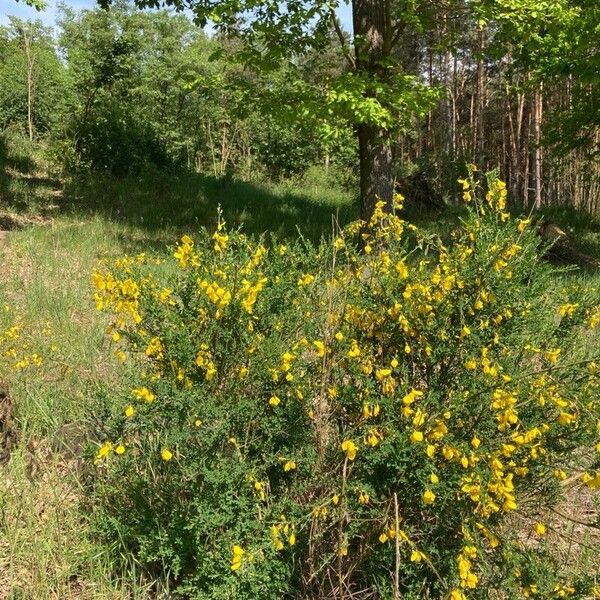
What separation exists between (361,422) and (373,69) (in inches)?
266

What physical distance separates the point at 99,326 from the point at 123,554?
274 cm

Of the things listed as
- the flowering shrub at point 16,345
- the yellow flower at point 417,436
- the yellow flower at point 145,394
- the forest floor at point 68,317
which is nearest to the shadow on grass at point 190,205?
the forest floor at point 68,317

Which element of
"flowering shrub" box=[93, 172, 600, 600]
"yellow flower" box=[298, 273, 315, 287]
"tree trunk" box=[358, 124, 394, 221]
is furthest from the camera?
"tree trunk" box=[358, 124, 394, 221]

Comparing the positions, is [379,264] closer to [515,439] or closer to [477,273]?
[477,273]

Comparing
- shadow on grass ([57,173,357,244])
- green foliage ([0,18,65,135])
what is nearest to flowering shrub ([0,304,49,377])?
shadow on grass ([57,173,357,244])

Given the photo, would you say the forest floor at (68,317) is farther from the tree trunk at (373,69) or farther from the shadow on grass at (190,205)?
the tree trunk at (373,69)

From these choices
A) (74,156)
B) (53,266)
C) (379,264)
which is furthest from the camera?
(74,156)

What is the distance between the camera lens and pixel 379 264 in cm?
250

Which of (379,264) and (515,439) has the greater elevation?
(379,264)

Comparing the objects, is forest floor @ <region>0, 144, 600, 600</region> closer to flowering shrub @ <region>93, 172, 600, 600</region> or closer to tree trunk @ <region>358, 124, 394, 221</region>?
flowering shrub @ <region>93, 172, 600, 600</region>

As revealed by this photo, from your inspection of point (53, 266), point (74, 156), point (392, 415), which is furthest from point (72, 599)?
point (74, 156)

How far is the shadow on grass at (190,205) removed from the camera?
10.1 m

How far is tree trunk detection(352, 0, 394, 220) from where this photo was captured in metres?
7.83

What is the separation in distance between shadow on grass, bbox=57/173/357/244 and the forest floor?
0.04 m
